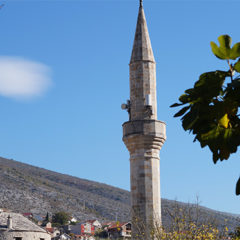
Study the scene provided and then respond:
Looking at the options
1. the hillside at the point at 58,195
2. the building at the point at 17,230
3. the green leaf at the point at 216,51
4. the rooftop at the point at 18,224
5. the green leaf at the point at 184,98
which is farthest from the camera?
the hillside at the point at 58,195

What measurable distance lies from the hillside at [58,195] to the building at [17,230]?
176 feet

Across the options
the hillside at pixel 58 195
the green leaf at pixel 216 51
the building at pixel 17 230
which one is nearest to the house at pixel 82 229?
the hillside at pixel 58 195

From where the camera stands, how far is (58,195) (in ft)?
452

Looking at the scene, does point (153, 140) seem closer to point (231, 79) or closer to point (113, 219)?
point (231, 79)

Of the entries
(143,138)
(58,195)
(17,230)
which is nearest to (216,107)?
(143,138)

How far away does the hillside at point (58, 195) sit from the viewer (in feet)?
404

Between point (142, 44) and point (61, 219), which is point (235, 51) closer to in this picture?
point (142, 44)

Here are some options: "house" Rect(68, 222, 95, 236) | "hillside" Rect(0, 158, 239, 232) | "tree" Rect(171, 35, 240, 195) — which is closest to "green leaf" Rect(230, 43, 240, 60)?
"tree" Rect(171, 35, 240, 195)

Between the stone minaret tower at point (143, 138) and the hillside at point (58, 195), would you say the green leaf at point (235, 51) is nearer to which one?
the stone minaret tower at point (143, 138)

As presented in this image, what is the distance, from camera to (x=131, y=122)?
16.8 metres

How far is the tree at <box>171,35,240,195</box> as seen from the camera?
276 cm

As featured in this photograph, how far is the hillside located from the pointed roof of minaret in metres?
92.3

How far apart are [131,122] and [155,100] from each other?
3.50 ft

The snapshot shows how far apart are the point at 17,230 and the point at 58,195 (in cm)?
8543
